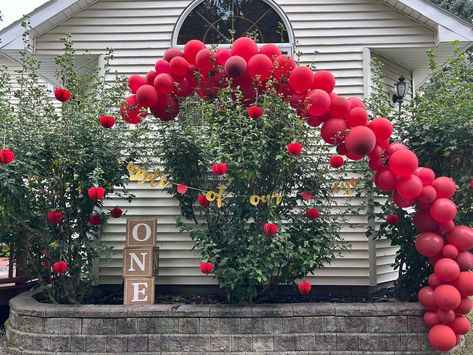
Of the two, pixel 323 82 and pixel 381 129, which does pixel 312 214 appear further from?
Result: pixel 323 82

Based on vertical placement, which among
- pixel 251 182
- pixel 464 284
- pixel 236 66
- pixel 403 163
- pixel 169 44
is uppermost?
pixel 169 44

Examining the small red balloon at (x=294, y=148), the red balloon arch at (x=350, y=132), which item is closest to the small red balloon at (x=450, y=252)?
the red balloon arch at (x=350, y=132)

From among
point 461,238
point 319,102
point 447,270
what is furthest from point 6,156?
point 461,238

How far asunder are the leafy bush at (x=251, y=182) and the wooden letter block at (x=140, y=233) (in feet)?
1.71

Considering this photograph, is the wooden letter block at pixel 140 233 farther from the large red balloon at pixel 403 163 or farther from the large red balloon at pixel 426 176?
the large red balloon at pixel 426 176

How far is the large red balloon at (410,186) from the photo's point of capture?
3846 millimetres

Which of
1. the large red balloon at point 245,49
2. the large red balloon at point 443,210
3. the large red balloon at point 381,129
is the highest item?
the large red balloon at point 245,49

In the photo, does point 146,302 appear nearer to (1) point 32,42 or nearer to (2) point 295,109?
(2) point 295,109

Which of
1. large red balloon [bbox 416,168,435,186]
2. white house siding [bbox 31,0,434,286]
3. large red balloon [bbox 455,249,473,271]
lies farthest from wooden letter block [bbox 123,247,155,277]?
large red balloon [bbox 455,249,473,271]

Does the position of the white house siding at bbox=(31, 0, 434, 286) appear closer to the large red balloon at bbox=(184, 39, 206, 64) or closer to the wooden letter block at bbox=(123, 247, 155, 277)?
the wooden letter block at bbox=(123, 247, 155, 277)

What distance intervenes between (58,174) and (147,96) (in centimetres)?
136

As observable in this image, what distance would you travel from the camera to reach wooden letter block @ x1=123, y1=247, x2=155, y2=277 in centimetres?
476

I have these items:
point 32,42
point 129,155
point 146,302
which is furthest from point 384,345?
point 32,42

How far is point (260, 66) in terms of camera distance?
4.15 m
